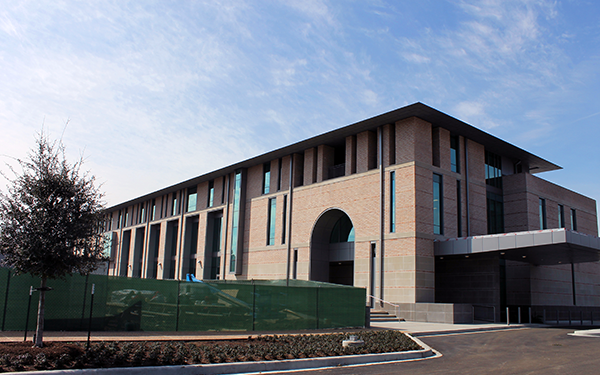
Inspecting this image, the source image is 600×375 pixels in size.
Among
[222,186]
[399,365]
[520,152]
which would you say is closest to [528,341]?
[399,365]

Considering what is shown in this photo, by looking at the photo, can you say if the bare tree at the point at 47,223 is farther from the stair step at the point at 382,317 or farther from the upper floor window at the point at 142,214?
the upper floor window at the point at 142,214

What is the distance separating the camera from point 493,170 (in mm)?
38125

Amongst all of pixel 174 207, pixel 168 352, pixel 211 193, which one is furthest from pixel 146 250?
pixel 168 352

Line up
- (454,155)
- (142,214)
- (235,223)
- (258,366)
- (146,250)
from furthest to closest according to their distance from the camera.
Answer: (142,214) < (146,250) < (235,223) < (454,155) < (258,366)

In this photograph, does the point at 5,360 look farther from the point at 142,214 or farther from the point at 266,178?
the point at 142,214

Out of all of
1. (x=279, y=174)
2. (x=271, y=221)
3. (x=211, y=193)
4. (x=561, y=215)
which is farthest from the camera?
(x=211, y=193)

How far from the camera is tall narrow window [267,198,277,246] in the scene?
40.9 m

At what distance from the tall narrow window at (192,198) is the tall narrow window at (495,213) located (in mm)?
30209

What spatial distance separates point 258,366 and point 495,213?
30.2m

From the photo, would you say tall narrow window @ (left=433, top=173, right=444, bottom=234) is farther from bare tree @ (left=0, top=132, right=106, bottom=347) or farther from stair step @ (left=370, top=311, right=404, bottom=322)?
bare tree @ (left=0, top=132, right=106, bottom=347)

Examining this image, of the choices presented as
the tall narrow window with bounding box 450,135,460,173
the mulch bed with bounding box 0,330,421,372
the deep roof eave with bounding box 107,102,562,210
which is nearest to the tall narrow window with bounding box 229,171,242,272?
the deep roof eave with bounding box 107,102,562,210

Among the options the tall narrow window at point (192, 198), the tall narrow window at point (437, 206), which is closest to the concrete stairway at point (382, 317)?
the tall narrow window at point (437, 206)

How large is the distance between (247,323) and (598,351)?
12.1 metres

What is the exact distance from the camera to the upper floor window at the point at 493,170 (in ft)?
123
